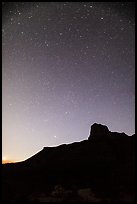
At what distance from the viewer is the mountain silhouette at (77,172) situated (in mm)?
37344

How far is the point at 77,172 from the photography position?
5125 cm

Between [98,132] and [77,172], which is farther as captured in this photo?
[98,132]

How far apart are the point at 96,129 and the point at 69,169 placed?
23.5m

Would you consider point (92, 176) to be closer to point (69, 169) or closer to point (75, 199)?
point (69, 169)

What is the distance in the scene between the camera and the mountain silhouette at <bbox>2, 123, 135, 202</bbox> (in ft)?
123

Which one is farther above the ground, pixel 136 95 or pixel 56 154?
pixel 136 95

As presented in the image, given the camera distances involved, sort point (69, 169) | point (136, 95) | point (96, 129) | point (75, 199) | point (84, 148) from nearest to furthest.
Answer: point (136, 95) < point (75, 199) < point (69, 169) < point (84, 148) < point (96, 129)

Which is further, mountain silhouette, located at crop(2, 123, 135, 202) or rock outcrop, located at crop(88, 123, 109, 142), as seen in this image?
rock outcrop, located at crop(88, 123, 109, 142)

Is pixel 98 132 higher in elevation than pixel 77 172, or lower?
higher

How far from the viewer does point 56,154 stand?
6084 centimetres

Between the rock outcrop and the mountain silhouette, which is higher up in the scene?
the rock outcrop

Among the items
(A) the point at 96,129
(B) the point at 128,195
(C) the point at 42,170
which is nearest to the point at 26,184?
(C) the point at 42,170

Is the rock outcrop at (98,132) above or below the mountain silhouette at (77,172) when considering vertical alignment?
above

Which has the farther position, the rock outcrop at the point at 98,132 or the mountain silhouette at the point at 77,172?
the rock outcrop at the point at 98,132
